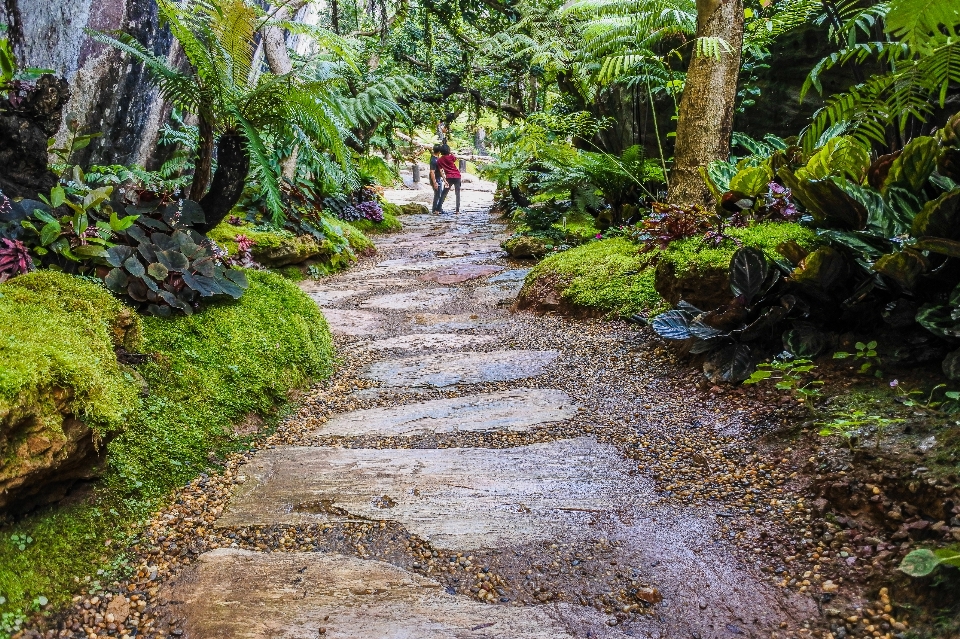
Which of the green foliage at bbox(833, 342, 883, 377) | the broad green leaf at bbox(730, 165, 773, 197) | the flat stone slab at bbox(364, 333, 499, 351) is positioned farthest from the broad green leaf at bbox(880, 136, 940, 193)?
the flat stone slab at bbox(364, 333, 499, 351)

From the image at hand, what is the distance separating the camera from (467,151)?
28016 mm

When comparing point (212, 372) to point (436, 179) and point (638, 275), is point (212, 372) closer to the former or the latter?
point (638, 275)

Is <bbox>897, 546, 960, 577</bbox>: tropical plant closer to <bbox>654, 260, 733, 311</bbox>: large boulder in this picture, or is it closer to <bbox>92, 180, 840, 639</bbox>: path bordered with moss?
<bbox>92, 180, 840, 639</bbox>: path bordered with moss

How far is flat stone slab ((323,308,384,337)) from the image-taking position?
3900 mm

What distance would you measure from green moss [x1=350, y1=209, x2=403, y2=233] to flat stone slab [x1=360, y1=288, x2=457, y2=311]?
12.9ft

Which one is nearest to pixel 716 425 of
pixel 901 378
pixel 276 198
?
pixel 901 378

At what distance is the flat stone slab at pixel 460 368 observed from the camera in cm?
286

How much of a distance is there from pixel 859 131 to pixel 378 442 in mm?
2124

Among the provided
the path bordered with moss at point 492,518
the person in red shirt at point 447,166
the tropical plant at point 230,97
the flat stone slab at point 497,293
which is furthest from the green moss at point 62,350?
the person in red shirt at point 447,166

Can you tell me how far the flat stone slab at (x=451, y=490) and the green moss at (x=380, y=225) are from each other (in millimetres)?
6987

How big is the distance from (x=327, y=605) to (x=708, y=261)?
224 centimetres

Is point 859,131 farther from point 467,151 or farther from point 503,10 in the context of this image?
point 467,151

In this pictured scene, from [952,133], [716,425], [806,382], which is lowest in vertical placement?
[716,425]

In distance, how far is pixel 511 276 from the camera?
17.8 feet
